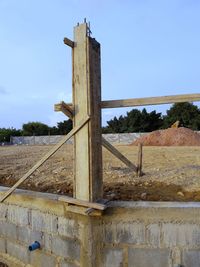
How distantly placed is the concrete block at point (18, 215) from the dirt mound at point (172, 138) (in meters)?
15.4

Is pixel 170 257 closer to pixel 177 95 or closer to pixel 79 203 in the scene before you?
pixel 79 203

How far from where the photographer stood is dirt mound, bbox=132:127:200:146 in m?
19.9

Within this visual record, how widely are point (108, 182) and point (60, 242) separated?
4.49ft

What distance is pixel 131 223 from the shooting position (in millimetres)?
3475

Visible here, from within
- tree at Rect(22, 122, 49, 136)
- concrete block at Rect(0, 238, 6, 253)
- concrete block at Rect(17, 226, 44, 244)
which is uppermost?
tree at Rect(22, 122, 49, 136)

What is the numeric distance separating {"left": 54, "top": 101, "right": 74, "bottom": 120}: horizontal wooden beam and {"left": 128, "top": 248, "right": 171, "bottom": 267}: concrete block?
5.36 ft

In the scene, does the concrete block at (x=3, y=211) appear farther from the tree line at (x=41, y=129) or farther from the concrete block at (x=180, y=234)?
Result: the tree line at (x=41, y=129)

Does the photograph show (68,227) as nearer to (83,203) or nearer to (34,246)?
(83,203)

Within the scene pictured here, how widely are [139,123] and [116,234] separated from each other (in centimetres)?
4743

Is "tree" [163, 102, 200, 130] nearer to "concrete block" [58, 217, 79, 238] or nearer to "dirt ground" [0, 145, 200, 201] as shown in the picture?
"dirt ground" [0, 145, 200, 201]

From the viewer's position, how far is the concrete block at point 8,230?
458cm

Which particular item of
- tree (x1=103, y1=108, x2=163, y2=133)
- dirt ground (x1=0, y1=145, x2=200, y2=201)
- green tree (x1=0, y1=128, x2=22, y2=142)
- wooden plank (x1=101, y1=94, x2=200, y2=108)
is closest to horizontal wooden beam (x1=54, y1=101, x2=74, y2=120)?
wooden plank (x1=101, y1=94, x2=200, y2=108)

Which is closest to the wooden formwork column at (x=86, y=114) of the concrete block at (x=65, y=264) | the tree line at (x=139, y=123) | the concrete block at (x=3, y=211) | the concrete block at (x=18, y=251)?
the concrete block at (x=65, y=264)

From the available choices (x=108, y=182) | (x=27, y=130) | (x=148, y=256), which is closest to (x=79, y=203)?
(x=148, y=256)
